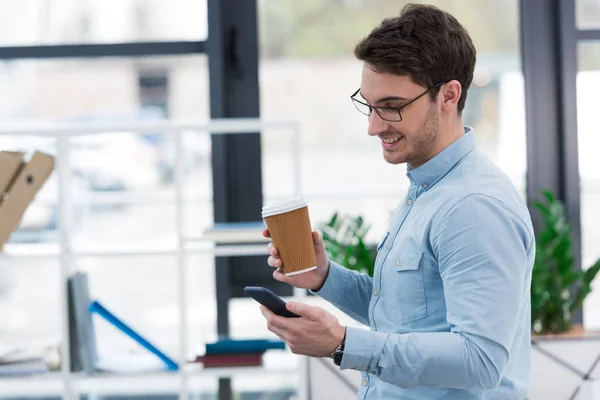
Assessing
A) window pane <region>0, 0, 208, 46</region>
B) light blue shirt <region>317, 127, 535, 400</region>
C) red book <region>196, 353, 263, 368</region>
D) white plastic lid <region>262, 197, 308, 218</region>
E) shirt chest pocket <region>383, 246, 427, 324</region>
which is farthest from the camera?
window pane <region>0, 0, 208, 46</region>

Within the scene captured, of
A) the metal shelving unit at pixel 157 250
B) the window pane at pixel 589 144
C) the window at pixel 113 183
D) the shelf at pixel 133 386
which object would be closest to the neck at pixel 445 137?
the metal shelving unit at pixel 157 250

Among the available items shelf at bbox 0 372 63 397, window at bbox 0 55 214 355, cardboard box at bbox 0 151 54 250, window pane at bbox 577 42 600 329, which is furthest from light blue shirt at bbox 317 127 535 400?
shelf at bbox 0 372 63 397

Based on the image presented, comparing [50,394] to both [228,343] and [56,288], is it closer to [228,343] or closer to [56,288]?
[56,288]

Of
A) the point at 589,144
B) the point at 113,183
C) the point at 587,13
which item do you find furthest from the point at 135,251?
the point at 587,13

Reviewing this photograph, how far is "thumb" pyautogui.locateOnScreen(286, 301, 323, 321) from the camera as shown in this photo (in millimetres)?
1213

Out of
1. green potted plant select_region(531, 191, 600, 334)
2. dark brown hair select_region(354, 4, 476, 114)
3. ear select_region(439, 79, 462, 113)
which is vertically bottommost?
green potted plant select_region(531, 191, 600, 334)

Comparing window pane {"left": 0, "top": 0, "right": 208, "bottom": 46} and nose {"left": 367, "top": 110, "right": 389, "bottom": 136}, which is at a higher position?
window pane {"left": 0, "top": 0, "right": 208, "bottom": 46}

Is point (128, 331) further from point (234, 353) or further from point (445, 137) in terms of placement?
point (445, 137)

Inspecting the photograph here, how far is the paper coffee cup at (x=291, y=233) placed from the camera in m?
1.40

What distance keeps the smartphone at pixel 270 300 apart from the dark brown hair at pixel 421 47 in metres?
0.41

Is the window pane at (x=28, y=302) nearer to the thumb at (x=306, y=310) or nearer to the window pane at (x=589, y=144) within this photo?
the window pane at (x=589, y=144)

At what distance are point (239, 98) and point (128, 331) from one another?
1.01 m

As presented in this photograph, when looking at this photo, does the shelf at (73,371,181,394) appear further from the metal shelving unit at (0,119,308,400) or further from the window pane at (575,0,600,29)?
the window pane at (575,0,600,29)

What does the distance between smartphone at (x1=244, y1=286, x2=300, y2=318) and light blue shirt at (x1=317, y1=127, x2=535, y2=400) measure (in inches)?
4.3
